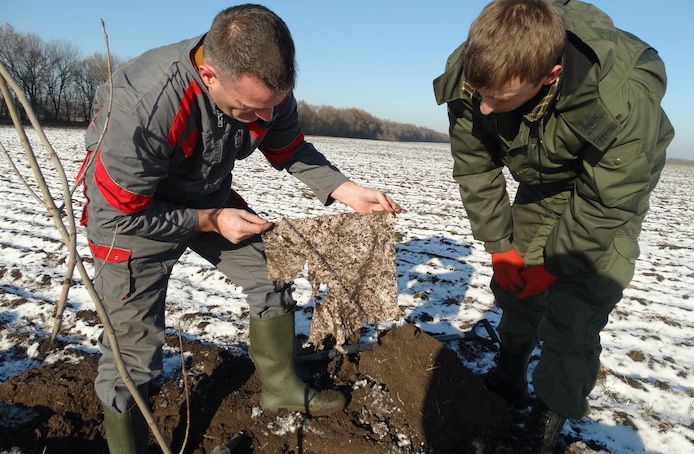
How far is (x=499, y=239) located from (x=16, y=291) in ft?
13.5

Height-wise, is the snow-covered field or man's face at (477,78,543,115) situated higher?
man's face at (477,78,543,115)

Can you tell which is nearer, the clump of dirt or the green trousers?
the green trousers

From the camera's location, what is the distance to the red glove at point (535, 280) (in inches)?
94.4

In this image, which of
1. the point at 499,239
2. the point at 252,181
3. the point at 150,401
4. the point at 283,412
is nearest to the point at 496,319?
the point at 499,239

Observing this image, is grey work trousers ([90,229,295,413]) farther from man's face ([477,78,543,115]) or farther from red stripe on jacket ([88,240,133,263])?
man's face ([477,78,543,115])

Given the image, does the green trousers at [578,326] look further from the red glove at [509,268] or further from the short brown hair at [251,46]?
the short brown hair at [251,46]

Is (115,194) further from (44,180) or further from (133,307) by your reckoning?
(44,180)

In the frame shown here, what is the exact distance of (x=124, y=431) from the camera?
6.89ft

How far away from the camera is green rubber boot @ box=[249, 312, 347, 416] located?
2580 millimetres

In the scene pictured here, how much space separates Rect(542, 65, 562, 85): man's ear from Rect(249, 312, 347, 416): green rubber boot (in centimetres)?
184

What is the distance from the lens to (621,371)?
10.5 feet

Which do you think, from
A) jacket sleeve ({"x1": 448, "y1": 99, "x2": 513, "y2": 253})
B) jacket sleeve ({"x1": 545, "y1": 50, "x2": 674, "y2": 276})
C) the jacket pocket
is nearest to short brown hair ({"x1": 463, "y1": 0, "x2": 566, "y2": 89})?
jacket sleeve ({"x1": 545, "y1": 50, "x2": 674, "y2": 276})

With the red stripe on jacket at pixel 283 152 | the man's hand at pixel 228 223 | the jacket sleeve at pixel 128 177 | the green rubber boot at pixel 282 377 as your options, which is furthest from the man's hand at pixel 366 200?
the jacket sleeve at pixel 128 177

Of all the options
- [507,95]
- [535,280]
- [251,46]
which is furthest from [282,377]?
[507,95]
